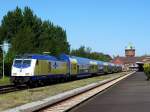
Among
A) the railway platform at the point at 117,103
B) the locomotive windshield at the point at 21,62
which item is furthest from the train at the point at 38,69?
the railway platform at the point at 117,103

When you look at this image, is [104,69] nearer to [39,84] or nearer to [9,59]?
[9,59]

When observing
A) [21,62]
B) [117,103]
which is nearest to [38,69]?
[21,62]

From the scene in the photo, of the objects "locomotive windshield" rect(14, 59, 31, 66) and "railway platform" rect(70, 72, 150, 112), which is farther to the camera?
"locomotive windshield" rect(14, 59, 31, 66)

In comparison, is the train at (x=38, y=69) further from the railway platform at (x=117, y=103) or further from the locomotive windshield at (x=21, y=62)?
the railway platform at (x=117, y=103)

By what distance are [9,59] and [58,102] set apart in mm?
51730

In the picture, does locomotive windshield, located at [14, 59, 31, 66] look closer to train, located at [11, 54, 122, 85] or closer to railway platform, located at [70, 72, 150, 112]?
train, located at [11, 54, 122, 85]

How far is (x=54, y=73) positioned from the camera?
4728 cm

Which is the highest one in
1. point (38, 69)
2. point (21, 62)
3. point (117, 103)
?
point (21, 62)

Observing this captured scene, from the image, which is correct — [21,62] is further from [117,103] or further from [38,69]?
[117,103]

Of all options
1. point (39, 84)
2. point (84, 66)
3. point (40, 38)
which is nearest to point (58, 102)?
point (39, 84)

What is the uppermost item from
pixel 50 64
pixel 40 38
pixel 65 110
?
pixel 40 38

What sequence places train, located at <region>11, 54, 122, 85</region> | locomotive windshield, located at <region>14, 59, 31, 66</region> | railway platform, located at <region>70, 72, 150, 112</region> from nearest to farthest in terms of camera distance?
railway platform, located at <region>70, 72, 150, 112</region>
train, located at <region>11, 54, 122, 85</region>
locomotive windshield, located at <region>14, 59, 31, 66</region>

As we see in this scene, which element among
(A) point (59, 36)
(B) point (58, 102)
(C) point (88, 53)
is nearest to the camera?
(B) point (58, 102)

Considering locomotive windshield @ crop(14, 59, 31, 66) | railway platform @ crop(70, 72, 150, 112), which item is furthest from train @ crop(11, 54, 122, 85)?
railway platform @ crop(70, 72, 150, 112)
